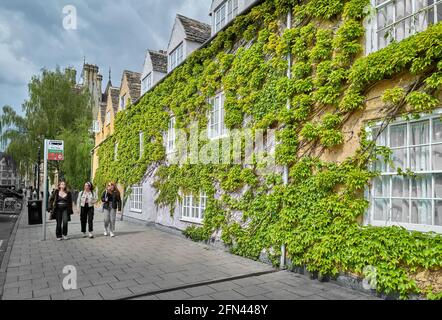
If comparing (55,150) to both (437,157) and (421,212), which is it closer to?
(421,212)

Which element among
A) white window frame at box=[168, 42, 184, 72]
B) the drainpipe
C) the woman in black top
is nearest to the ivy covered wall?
the drainpipe

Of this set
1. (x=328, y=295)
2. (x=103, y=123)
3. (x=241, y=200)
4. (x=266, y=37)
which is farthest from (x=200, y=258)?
(x=103, y=123)

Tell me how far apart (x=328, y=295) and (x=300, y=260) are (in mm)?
1103

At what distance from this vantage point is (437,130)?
15.7 ft

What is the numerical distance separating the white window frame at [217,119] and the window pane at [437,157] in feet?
18.1

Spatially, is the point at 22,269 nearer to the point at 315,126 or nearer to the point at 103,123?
the point at 315,126

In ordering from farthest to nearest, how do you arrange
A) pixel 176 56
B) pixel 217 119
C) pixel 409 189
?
pixel 176 56, pixel 217 119, pixel 409 189

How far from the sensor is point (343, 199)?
5.69 meters

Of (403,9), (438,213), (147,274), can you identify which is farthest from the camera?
(147,274)

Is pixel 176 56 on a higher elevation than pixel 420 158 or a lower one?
higher

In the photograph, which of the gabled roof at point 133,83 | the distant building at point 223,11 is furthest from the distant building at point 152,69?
the distant building at point 223,11

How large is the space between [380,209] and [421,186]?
744mm

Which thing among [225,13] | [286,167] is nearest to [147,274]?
[286,167]

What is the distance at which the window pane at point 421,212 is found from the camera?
4805 mm
